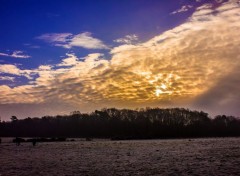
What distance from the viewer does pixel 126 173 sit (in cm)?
4412

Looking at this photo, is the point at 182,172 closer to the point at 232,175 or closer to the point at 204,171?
the point at 204,171

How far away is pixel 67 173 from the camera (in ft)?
148

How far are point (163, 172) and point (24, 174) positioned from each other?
17.5 m

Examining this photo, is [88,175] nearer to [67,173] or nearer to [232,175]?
[67,173]

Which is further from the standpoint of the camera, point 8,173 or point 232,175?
point 8,173

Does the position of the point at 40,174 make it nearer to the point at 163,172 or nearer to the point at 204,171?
the point at 163,172

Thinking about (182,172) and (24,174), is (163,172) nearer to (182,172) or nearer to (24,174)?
(182,172)

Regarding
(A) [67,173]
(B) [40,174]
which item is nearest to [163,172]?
(A) [67,173]

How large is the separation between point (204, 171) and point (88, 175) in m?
15.0

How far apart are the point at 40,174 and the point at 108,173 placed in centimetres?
852

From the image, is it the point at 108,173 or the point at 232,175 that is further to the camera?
the point at 108,173

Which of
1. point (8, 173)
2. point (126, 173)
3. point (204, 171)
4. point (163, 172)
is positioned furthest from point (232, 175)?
point (8, 173)

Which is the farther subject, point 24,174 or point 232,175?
point 24,174

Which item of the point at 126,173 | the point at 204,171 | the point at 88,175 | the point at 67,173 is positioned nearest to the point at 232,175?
the point at 204,171
